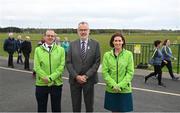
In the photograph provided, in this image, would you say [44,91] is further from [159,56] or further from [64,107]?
[159,56]

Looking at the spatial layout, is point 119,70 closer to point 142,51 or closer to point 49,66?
point 49,66

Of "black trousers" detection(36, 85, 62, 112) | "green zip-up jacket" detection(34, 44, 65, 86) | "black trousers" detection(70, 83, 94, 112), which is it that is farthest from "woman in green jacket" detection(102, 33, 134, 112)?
"black trousers" detection(36, 85, 62, 112)

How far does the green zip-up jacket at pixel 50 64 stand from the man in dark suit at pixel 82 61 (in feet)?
0.81

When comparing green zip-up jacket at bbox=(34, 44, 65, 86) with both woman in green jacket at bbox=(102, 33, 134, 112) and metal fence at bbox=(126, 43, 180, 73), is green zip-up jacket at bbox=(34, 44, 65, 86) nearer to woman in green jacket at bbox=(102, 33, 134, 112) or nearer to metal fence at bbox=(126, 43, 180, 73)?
woman in green jacket at bbox=(102, 33, 134, 112)

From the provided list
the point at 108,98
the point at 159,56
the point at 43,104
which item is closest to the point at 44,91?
the point at 43,104

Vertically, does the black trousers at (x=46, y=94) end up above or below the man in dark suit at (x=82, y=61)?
below

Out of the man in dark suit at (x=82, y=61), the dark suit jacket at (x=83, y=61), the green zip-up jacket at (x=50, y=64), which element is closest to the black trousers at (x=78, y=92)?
the man in dark suit at (x=82, y=61)

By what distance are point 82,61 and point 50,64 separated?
600 millimetres

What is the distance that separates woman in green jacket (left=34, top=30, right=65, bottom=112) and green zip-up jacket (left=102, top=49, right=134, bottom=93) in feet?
2.86

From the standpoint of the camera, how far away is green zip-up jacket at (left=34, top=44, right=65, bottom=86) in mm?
6469

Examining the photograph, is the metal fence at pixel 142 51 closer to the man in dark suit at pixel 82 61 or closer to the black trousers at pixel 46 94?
the black trousers at pixel 46 94

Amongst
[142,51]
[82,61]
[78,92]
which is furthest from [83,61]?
[142,51]

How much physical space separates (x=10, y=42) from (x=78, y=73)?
520 inches

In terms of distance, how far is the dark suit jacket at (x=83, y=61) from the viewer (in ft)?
20.5
